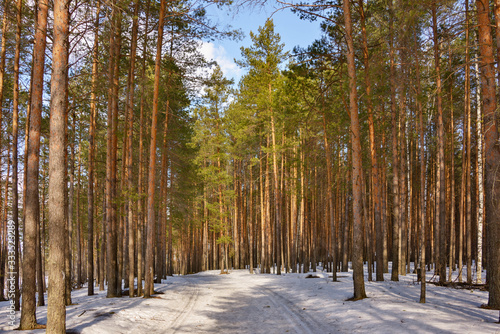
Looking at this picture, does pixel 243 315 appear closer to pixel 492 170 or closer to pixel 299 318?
pixel 299 318


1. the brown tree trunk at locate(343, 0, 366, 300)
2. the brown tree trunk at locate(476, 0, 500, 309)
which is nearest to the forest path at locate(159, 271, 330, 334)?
the brown tree trunk at locate(343, 0, 366, 300)

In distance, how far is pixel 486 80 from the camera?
853 centimetres

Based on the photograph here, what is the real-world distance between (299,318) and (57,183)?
23.2 feet

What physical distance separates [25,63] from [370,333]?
15011 millimetres

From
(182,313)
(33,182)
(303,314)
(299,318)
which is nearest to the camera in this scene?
(33,182)

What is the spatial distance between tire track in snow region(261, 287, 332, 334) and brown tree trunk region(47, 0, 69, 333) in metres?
5.36

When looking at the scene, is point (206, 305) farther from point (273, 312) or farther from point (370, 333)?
point (370, 333)

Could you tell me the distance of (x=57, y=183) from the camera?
688 centimetres

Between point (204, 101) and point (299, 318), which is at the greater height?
point (204, 101)

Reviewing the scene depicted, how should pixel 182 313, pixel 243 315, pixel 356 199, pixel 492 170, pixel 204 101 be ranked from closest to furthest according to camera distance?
pixel 492 170 < pixel 243 315 < pixel 182 313 < pixel 356 199 < pixel 204 101

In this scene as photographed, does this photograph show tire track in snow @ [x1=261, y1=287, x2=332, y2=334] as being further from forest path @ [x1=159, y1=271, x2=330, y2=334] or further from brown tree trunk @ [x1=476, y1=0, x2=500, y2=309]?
brown tree trunk @ [x1=476, y1=0, x2=500, y2=309]

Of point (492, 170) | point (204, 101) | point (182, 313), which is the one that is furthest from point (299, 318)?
point (204, 101)

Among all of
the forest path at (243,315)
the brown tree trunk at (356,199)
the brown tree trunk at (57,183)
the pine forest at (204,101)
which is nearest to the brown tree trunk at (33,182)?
the pine forest at (204,101)

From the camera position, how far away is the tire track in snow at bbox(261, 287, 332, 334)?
7.60 m
